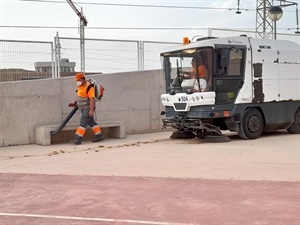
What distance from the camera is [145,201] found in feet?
19.6

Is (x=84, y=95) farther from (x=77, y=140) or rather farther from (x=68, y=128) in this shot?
(x=77, y=140)

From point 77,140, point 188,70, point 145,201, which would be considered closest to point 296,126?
point 188,70

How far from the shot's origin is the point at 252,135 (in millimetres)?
Answer: 12898

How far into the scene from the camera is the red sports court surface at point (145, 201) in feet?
16.9

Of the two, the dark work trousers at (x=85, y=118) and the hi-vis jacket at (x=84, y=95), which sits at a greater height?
the hi-vis jacket at (x=84, y=95)

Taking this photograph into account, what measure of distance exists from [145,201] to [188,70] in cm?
696

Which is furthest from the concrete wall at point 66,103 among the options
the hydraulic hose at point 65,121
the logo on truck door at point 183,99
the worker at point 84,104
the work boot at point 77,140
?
the logo on truck door at point 183,99

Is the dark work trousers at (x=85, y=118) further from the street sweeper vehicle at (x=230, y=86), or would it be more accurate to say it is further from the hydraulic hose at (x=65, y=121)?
the street sweeper vehicle at (x=230, y=86)

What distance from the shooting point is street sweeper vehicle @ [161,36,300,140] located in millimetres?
11914

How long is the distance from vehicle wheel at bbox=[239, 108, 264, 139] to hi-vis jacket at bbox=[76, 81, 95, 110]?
4559 millimetres

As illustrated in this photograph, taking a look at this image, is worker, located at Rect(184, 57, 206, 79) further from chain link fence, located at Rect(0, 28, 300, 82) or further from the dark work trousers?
chain link fence, located at Rect(0, 28, 300, 82)

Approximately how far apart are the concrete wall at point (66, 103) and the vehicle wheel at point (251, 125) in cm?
411

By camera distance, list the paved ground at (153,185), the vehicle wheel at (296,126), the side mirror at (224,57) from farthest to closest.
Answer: the vehicle wheel at (296,126)
the side mirror at (224,57)
the paved ground at (153,185)

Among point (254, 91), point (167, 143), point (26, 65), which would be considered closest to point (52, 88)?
point (26, 65)
